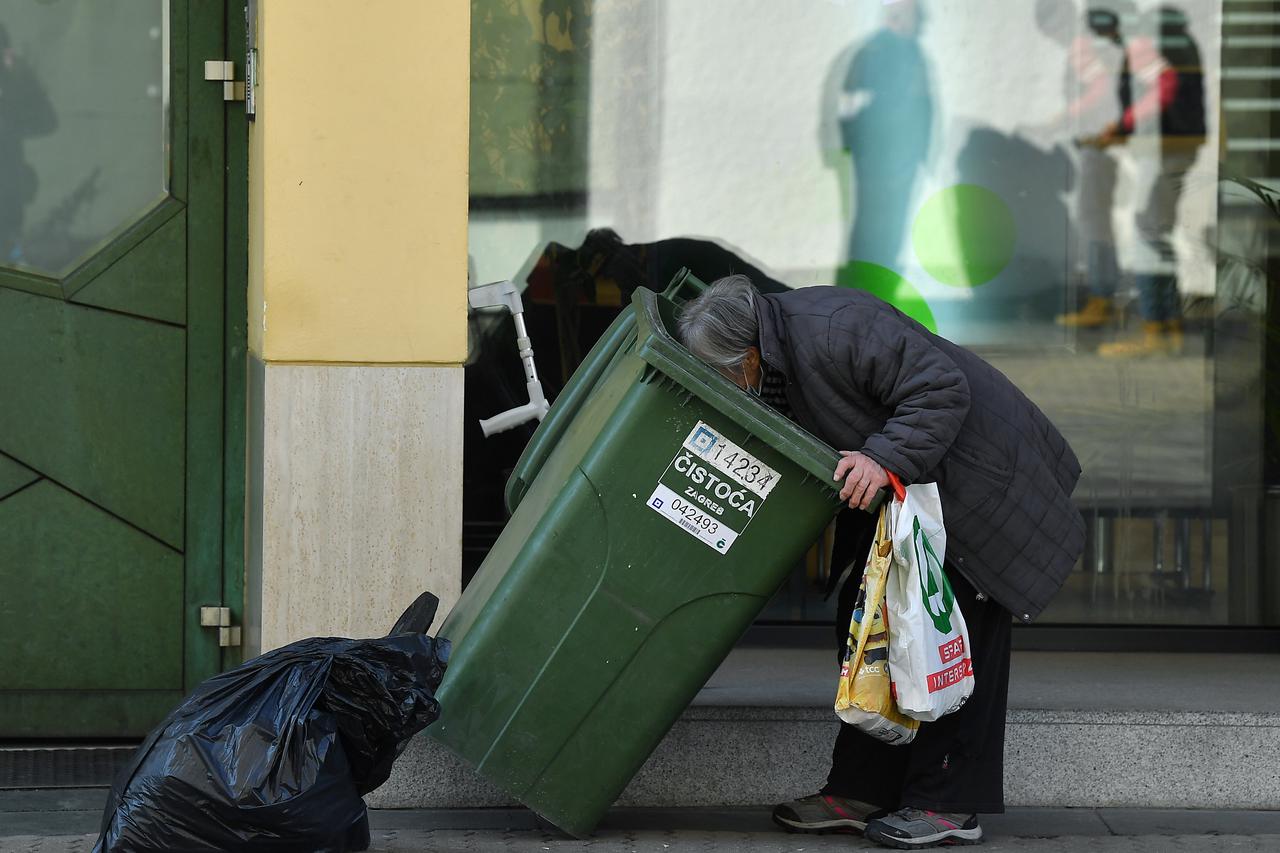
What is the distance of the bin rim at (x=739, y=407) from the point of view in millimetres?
3535

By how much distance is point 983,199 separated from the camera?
5.52 metres

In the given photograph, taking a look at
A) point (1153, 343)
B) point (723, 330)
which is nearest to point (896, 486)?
point (723, 330)

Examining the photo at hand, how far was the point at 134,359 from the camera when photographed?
16.1 ft

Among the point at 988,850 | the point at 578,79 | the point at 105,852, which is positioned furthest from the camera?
the point at 578,79

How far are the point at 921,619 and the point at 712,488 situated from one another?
0.53m

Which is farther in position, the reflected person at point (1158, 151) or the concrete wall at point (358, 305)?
the reflected person at point (1158, 151)

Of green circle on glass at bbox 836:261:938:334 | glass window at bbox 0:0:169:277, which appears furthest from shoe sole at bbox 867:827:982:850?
glass window at bbox 0:0:169:277

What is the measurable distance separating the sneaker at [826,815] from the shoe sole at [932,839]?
0.10 metres

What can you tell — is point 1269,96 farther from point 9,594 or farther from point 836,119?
point 9,594

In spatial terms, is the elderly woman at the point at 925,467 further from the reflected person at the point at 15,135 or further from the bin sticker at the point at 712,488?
the reflected person at the point at 15,135

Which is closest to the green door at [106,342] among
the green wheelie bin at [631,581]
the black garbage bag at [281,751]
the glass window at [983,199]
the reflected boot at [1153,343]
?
the glass window at [983,199]

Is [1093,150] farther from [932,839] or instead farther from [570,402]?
[932,839]

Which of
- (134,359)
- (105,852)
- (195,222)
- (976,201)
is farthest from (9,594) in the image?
(976,201)

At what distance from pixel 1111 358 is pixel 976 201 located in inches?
27.1
